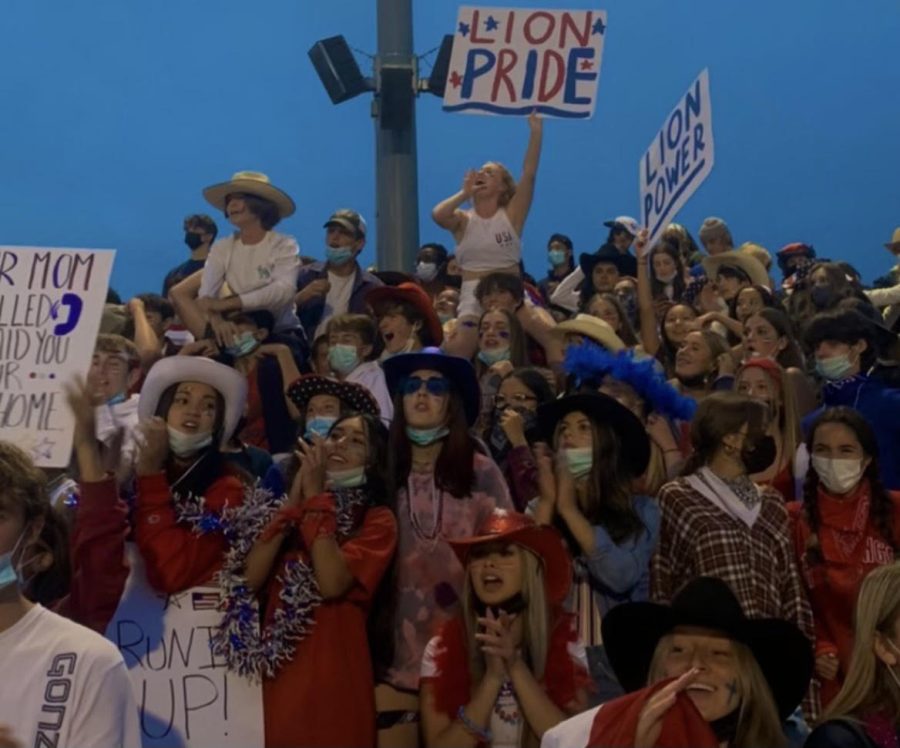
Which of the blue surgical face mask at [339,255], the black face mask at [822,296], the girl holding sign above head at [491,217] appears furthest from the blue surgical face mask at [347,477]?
the black face mask at [822,296]

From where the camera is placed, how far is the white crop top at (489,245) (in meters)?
7.53

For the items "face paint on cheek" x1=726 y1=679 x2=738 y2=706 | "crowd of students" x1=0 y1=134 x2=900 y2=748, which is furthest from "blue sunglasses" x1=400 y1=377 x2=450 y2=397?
"face paint on cheek" x1=726 y1=679 x2=738 y2=706

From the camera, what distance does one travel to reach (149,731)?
3.75 m

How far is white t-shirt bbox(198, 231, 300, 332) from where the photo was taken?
6.66 metres

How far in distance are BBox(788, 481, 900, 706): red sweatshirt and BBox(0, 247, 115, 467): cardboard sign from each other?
2.32m

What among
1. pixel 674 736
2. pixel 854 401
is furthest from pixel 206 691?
pixel 854 401

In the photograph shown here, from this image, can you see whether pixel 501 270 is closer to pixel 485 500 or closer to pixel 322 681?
pixel 485 500

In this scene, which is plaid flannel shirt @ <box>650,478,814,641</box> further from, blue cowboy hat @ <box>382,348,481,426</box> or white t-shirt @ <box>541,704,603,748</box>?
white t-shirt @ <box>541,704,603,748</box>

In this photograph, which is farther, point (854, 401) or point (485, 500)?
point (854, 401)

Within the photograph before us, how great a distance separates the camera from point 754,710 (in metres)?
3.11

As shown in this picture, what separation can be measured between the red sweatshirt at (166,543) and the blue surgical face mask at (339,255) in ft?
11.3

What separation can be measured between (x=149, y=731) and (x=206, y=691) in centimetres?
18

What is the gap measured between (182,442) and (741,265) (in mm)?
5202

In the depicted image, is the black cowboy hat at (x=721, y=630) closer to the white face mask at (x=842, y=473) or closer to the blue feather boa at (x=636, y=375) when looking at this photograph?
the white face mask at (x=842, y=473)
